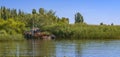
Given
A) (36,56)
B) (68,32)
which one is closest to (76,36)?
(68,32)

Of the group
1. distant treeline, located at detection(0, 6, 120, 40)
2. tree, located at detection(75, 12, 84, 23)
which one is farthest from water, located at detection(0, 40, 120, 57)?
tree, located at detection(75, 12, 84, 23)

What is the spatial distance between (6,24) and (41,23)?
995cm

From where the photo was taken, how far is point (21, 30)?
226 feet

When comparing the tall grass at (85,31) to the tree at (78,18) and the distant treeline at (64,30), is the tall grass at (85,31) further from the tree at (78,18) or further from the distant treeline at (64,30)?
the tree at (78,18)

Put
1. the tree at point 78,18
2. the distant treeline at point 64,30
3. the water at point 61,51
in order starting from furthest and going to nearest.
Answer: the tree at point 78,18
the distant treeline at point 64,30
the water at point 61,51

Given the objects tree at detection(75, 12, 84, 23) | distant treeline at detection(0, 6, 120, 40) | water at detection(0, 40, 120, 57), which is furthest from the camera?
tree at detection(75, 12, 84, 23)

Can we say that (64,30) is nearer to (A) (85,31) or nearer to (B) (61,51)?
(A) (85,31)

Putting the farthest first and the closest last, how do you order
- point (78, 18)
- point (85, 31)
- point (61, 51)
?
1. point (78, 18)
2. point (85, 31)
3. point (61, 51)

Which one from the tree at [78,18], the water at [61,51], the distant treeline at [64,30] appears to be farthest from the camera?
the tree at [78,18]

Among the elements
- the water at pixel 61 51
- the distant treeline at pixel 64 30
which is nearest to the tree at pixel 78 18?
the distant treeline at pixel 64 30

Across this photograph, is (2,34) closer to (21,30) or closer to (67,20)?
(21,30)

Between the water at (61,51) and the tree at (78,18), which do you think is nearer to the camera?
the water at (61,51)

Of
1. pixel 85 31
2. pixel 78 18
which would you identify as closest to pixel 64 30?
pixel 85 31

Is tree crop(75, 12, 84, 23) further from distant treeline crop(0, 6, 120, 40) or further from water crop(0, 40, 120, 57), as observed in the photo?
water crop(0, 40, 120, 57)
